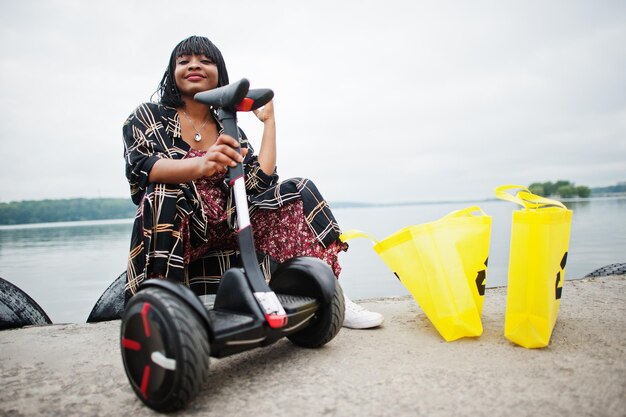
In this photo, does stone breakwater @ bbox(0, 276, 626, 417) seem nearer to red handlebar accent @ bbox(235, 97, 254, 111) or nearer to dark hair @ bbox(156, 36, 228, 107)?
red handlebar accent @ bbox(235, 97, 254, 111)

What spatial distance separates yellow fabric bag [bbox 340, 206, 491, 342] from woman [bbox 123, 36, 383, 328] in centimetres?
27

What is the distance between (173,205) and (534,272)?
5.04ft

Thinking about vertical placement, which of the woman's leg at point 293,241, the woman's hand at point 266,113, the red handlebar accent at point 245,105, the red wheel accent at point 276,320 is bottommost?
the red wheel accent at point 276,320

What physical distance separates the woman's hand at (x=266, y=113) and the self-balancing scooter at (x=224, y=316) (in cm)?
45

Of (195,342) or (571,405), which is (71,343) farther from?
(571,405)

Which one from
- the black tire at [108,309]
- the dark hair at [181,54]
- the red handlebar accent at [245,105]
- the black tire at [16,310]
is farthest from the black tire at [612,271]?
the black tire at [16,310]

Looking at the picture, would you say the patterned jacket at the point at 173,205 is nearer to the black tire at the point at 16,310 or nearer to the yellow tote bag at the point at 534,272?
the yellow tote bag at the point at 534,272

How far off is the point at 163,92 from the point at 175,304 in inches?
57.1

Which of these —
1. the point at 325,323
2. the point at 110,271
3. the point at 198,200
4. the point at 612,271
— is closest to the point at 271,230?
the point at 198,200

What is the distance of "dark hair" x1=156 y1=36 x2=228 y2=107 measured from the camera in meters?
2.13

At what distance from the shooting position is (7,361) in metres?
1.81

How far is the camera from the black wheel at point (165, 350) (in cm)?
115

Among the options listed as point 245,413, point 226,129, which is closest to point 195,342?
point 245,413

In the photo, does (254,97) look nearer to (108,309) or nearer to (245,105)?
(245,105)
